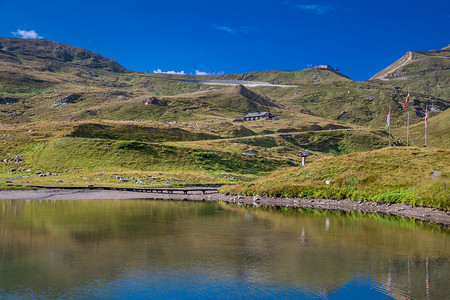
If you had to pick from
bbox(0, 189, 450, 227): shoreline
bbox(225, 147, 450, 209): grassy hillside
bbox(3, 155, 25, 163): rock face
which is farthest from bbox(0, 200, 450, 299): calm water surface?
bbox(3, 155, 25, 163): rock face

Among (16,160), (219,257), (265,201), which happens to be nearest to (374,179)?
(265,201)

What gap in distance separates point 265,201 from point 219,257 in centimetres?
3748

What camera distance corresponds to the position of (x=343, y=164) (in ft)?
224

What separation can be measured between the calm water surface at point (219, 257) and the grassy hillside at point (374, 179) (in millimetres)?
8456

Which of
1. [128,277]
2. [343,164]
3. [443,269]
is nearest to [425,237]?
[443,269]

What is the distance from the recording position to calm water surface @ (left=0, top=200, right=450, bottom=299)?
2012 cm

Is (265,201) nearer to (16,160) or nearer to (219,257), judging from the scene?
(219,257)

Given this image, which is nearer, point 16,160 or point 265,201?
point 265,201

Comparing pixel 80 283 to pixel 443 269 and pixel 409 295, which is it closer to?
pixel 409 295

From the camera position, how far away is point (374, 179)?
5969cm

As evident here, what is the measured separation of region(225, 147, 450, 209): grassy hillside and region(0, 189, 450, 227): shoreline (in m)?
1.39

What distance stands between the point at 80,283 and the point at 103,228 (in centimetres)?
1750

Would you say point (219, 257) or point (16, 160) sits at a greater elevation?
point (16, 160)

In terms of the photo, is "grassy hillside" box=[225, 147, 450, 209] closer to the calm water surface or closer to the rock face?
the calm water surface
